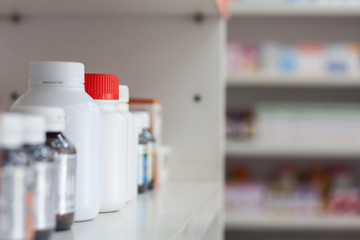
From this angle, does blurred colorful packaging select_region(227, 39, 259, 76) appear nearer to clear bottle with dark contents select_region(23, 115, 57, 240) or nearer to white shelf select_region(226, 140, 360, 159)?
white shelf select_region(226, 140, 360, 159)

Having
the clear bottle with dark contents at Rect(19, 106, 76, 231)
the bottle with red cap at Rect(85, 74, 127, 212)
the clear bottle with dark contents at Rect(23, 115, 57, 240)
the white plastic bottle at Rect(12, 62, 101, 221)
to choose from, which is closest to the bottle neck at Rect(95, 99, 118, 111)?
the bottle with red cap at Rect(85, 74, 127, 212)

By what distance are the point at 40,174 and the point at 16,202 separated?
65 mm

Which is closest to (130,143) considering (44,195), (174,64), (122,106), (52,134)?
(122,106)

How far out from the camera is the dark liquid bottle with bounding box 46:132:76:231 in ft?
2.08

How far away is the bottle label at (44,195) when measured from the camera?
1.71 ft

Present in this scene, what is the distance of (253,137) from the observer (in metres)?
3.28

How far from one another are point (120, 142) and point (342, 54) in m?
2.55

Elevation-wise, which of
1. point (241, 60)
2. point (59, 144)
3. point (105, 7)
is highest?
point (241, 60)

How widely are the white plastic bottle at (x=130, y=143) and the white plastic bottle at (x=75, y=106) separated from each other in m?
0.18

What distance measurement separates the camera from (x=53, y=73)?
2.43 ft

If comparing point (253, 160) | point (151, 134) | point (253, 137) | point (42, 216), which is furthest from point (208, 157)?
point (253, 160)

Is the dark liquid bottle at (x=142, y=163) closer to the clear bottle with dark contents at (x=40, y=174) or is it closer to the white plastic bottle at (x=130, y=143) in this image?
the white plastic bottle at (x=130, y=143)

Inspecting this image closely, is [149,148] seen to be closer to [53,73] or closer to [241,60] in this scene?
[53,73]

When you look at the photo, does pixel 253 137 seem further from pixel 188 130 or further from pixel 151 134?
pixel 151 134
